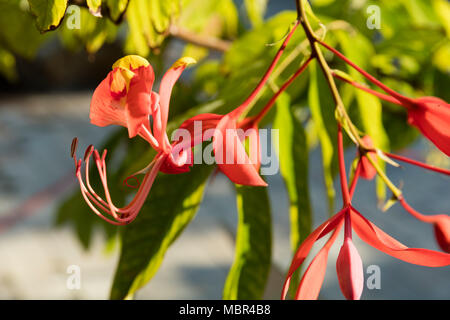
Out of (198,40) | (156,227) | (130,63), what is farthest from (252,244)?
(198,40)

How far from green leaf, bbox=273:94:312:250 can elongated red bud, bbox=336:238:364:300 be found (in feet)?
0.43

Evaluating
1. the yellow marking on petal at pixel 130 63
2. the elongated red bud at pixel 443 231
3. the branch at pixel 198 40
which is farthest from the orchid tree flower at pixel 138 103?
the branch at pixel 198 40

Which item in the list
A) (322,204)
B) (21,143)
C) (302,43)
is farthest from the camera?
(21,143)

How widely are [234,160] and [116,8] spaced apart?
0.30 feet

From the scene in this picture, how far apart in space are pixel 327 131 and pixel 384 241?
16 cm

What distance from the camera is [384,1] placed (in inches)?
20.6

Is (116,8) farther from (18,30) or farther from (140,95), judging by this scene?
(18,30)

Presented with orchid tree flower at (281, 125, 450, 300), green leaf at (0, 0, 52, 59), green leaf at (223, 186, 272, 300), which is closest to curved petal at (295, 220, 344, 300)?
orchid tree flower at (281, 125, 450, 300)

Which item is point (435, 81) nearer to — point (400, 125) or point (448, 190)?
point (400, 125)

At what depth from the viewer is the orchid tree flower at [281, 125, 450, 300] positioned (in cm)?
18

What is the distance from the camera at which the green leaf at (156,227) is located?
11.0 inches

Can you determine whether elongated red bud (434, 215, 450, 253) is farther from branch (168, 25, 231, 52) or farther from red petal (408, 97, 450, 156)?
branch (168, 25, 231, 52)
